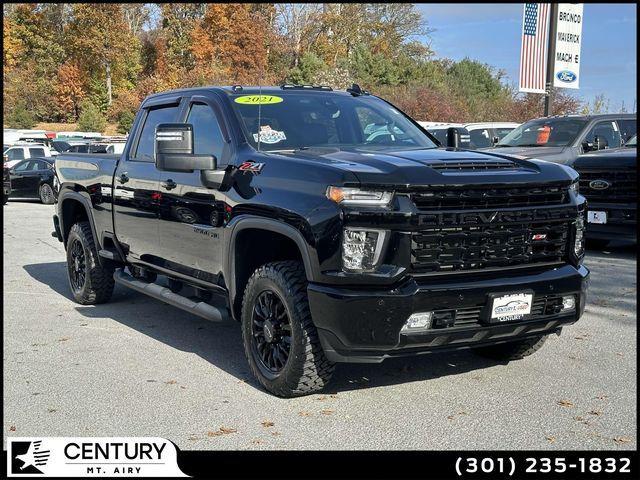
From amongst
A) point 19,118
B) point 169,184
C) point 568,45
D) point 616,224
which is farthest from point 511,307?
point 19,118

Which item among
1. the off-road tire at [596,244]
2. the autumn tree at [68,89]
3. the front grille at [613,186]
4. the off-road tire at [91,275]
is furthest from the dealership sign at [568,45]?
the autumn tree at [68,89]

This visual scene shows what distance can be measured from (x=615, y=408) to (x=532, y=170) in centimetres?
155

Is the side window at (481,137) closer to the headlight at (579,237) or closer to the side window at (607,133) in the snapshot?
the side window at (607,133)

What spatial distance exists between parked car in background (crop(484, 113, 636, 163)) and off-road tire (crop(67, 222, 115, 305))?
712 centimetres

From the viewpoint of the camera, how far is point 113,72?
5759cm

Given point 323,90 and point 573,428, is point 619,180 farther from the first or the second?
point 573,428

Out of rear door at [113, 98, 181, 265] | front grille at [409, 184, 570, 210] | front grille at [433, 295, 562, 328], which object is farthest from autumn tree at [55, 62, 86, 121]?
front grille at [433, 295, 562, 328]

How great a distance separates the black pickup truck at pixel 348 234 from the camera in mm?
4512

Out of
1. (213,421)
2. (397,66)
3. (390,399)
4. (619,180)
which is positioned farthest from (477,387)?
(397,66)

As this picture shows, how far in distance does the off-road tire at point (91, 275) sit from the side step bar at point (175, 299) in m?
0.42

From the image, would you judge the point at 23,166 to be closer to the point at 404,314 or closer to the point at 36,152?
the point at 36,152

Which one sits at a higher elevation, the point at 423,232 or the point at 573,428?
the point at 423,232

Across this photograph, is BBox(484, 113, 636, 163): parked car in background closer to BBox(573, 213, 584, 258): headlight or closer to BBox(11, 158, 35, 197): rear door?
BBox(573, 213, 584, 258): headlight

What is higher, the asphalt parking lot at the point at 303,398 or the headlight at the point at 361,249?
the headlight at the point at 361,249
